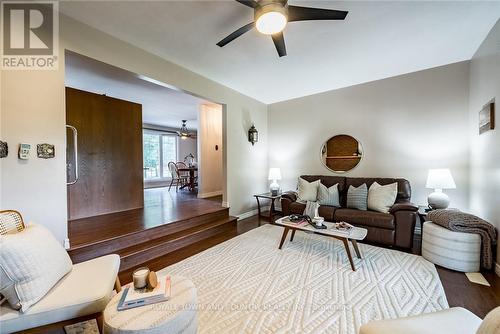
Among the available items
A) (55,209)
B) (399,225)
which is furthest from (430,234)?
(55,209)

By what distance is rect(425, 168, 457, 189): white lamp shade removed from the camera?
9.60 ft

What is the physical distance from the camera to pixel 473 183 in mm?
3020

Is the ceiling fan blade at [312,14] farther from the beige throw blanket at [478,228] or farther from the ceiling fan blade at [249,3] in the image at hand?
the beige throw blanket at [478,228]

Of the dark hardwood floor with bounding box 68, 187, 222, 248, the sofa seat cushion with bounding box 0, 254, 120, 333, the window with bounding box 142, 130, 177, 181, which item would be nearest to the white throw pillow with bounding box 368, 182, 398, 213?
the dark hardwood floor with bounding box 68, 187, 222, 248

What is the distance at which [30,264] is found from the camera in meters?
1.23

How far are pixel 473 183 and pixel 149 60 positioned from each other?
5.03 m

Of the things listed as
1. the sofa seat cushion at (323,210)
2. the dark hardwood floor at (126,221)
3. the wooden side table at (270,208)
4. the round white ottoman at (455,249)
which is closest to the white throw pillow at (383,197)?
the sofa seat cushion at (323,210)

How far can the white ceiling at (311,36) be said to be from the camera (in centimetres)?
212

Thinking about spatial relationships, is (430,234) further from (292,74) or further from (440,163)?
(292,74)

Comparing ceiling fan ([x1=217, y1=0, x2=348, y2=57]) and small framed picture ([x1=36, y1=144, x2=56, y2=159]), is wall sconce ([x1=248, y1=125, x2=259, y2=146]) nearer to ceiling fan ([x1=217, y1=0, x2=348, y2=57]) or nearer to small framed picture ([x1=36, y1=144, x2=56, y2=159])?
ceiling fan ([x1=217, y1=0, x2=348, y2=57])

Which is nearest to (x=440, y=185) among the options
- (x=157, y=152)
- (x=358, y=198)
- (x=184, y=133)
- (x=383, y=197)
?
(x=383, y=197)

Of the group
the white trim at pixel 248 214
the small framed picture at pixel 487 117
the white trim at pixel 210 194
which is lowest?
the white trim at pixel 248 214

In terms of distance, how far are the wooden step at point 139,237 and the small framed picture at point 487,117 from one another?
13.2ft

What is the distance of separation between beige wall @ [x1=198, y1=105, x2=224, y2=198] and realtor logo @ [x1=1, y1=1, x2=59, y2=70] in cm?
347
